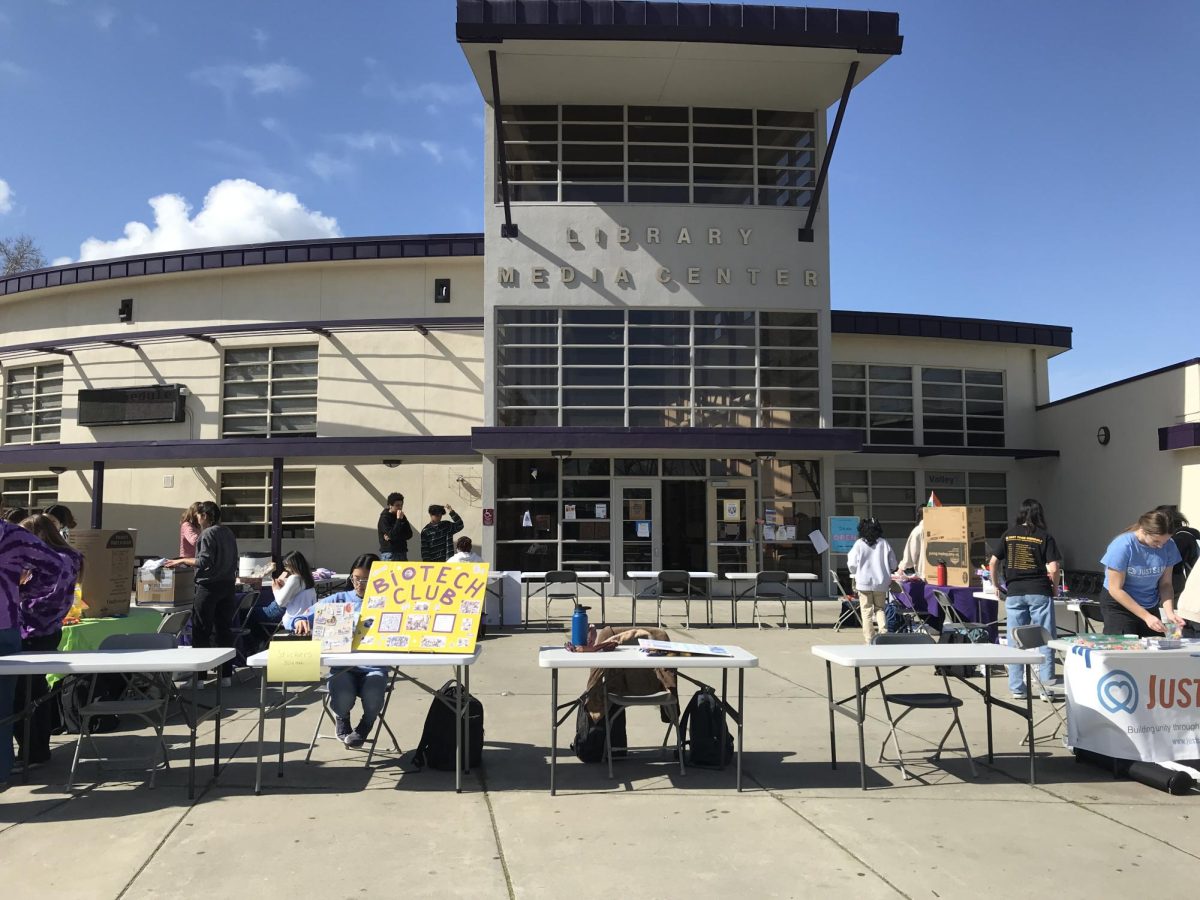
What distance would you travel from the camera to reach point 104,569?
333 inches

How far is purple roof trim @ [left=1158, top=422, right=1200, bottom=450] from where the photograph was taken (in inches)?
655

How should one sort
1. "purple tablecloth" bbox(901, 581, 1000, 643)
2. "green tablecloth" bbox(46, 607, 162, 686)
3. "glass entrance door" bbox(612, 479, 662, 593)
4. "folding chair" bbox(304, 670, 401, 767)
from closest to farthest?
"folding chair" bbox(304, 670, 401, 767) → "green tablecloth" bbox(46, 607, 162, 686) → "purple tablecloth" bbox(901, 581, 1000, 643) → "glass entrance door" bbox(612, 479, 662, 593)

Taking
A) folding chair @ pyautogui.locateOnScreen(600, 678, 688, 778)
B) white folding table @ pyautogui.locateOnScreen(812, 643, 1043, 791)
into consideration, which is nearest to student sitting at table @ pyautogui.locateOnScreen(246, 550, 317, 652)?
folding chair @ pyautogui.locateOnScreen(600, 678, 688, 778)

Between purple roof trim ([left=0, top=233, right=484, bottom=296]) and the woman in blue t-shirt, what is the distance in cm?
1574

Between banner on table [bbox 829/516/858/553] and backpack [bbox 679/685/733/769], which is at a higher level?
banner on table [bbox 829/516/858/553]

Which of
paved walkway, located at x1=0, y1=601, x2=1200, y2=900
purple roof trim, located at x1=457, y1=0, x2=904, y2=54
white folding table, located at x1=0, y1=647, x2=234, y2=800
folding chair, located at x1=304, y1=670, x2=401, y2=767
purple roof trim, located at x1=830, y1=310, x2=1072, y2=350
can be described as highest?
purple roof trim, located at x1=457, y1=0, x2=904, y2=54

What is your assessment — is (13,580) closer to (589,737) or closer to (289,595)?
(289,595)

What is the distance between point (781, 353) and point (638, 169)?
467 centimetres

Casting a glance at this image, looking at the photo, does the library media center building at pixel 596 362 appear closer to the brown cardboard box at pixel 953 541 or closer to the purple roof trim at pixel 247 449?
the purple roof trim at pixel 247 449

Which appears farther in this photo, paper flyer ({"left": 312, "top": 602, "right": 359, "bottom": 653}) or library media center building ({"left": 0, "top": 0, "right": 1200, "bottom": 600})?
library media center building ({"left": 0, "top": 0, "right": 1200, "bottom": 600})

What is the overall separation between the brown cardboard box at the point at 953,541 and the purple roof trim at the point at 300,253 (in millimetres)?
11559

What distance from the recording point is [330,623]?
6.06 metres

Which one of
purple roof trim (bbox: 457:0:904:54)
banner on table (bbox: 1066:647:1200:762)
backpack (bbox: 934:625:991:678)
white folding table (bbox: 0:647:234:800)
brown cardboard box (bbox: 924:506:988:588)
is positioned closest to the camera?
white folding table (bbox: 0:647:234:800)

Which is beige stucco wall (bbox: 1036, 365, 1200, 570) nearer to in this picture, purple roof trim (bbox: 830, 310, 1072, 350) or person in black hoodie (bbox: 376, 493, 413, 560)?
purple roof trim (bbox: 830, 310, 1072, 350)
